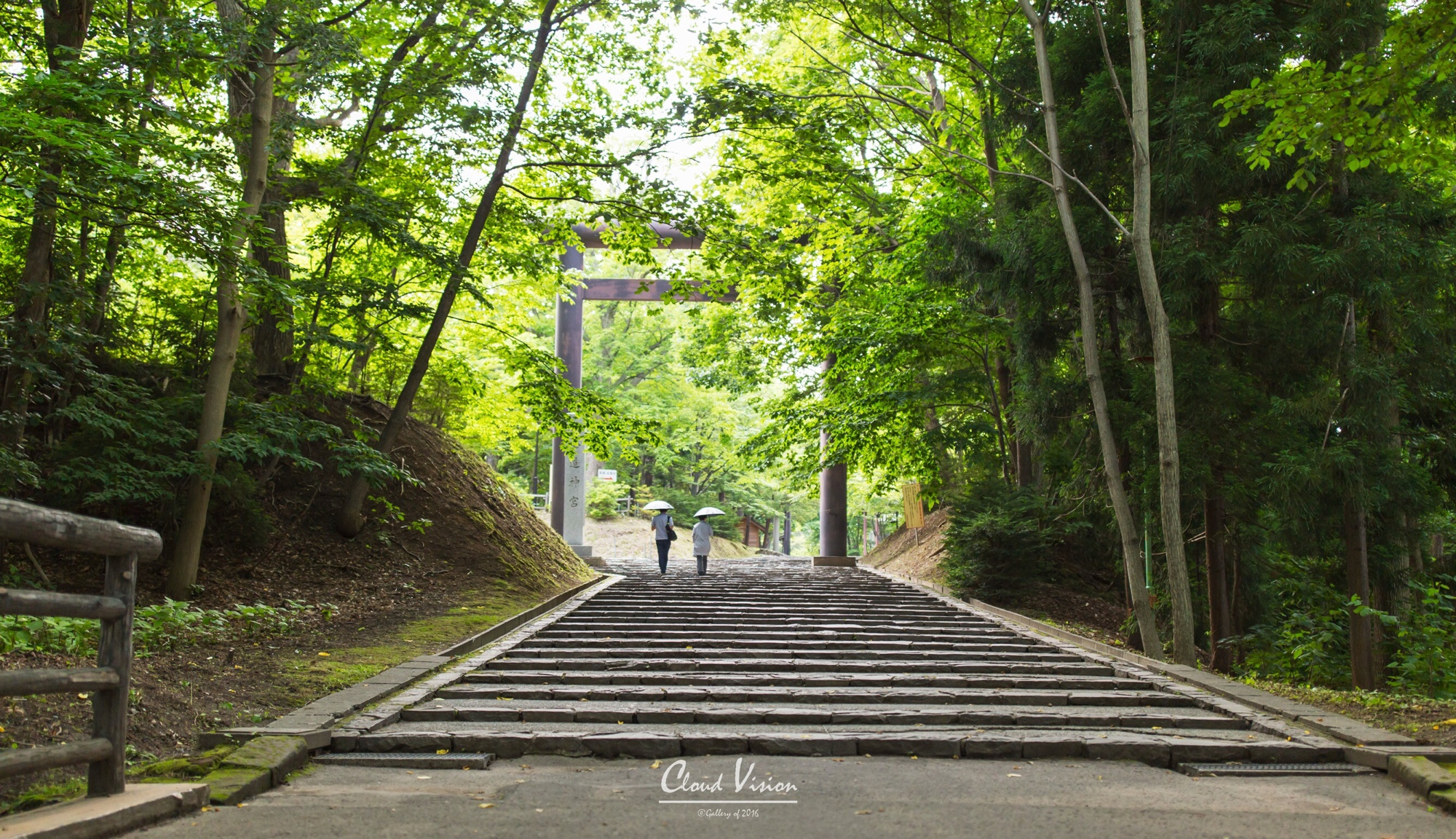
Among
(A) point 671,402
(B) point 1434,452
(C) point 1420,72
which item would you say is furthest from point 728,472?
(C) point 1420,72

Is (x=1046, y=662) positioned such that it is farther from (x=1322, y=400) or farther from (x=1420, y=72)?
(x=1420, y=72)

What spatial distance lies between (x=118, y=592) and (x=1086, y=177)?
1040 centimetres

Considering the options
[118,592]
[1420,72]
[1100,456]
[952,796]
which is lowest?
[952,796]

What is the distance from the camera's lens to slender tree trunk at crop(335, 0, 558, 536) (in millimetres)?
12297

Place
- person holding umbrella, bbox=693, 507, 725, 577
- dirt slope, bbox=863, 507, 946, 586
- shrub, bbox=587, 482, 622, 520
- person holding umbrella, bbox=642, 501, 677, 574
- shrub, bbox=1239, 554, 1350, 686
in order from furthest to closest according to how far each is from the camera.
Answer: shrub, bbox=587, 482, 622, 520, dirt slope, bbox=863, 507, 946, 586, person holding umbrella, bbox=642, 501, 677, 574, person holding umbrella, bbox=693, 507, 725, 577, shrub, bbox=1239, 554, 1350, 686

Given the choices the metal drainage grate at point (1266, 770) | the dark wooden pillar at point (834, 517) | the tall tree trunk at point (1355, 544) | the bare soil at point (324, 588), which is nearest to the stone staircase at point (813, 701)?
the metal drainage grate at point (1266, 770)

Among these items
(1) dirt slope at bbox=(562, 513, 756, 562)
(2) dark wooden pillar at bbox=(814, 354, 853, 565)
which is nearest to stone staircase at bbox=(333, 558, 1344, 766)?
(2) dark wooden pillar at bbox=(814, 354, 853, 565)

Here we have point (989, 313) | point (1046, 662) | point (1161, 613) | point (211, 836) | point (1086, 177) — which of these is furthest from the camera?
point (989, 313)

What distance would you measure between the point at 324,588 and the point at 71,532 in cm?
806

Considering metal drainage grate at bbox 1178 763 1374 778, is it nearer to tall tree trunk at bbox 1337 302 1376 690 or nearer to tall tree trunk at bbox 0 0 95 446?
tall tree trunk at bbox 1337 302 1376 690

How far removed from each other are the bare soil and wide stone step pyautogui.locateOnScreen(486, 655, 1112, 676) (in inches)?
50.0

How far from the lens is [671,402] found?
32812mm

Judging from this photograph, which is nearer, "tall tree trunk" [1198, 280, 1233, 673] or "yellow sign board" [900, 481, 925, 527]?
"tall tree trunk" [1198, 280, 1233, 673]

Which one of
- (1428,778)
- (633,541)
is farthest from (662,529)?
(633,541)
